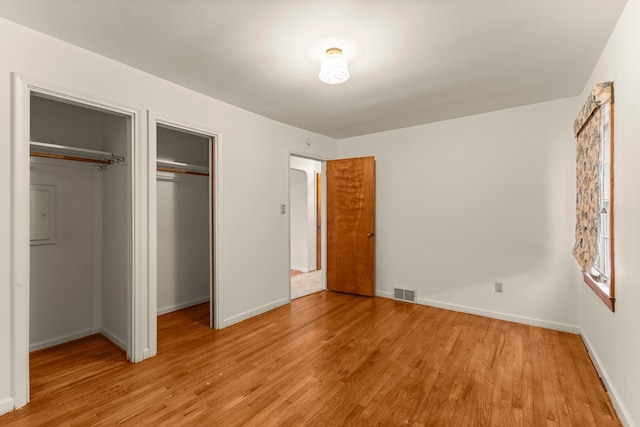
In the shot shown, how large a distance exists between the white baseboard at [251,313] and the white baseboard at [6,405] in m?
1.61

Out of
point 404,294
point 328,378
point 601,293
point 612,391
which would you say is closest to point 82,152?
point 328,378

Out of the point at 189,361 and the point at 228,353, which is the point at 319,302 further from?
the point at 189,361

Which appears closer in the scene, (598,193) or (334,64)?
A: (334,64)

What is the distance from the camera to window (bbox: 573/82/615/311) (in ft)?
6.75

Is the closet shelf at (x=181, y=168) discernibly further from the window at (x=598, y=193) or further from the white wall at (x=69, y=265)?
the window at (x=598, y=193)

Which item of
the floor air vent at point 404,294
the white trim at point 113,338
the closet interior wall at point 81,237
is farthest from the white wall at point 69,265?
the floor air vent at point 404,294

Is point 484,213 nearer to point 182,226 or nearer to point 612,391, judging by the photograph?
point 612,391

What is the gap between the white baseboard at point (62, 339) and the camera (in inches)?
108

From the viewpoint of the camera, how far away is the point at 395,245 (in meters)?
4.33

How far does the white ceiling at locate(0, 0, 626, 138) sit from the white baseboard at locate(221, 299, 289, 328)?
2.36 m

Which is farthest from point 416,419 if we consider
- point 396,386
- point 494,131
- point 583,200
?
point 494,131

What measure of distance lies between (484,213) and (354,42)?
8.50 feet

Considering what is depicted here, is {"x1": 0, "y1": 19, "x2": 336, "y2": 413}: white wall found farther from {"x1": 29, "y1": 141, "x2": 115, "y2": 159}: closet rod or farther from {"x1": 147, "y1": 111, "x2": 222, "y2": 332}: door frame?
{"x1": 29, "y1": 141, "x2": 115, "y2": 159}: closet rod

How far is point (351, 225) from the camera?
4.59m
